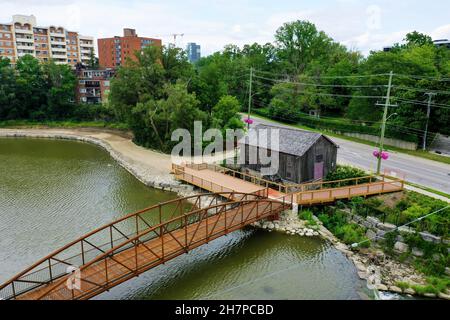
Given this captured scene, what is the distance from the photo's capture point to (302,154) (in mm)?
24641

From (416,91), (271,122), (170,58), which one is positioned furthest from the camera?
(271,122)

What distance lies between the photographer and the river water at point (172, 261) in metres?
16.3

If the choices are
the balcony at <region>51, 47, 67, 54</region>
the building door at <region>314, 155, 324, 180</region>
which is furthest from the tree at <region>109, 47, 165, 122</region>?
the balcony at <region>51, 47, 67, 54</region>

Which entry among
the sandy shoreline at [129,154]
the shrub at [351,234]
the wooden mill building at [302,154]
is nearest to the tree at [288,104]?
the sandy shoreline at [129,154]

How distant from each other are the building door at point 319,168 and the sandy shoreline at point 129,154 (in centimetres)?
1070

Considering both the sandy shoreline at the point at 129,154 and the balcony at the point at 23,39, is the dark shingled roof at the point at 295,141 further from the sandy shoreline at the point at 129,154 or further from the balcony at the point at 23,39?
the balcony at the point at 23,39

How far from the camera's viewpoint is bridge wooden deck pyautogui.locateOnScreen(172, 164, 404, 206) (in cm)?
2339

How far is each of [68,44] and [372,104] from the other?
8325cm

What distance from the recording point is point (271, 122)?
50562 mm

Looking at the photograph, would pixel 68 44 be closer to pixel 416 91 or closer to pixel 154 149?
pixel 154 149

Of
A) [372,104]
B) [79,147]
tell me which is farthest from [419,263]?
[79,147]

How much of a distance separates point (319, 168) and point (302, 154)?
8.33ft

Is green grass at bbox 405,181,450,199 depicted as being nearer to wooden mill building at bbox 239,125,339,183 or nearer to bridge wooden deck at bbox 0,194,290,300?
wooden mill building at bbox 239,125,339,183
